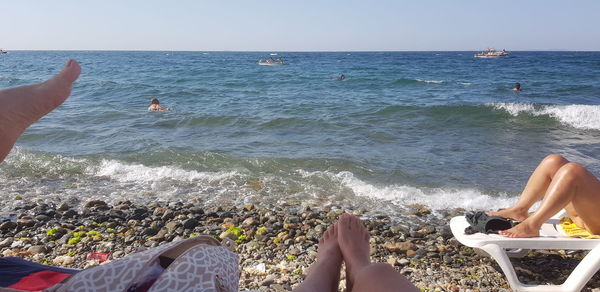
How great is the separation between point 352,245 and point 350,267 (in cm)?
25

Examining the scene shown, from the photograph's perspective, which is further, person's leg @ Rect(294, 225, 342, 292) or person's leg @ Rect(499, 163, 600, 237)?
person's leg @ Rect(499, 163, 600, 237)

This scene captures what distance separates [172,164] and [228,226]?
115 inches

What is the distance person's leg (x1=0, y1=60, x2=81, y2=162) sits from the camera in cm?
152

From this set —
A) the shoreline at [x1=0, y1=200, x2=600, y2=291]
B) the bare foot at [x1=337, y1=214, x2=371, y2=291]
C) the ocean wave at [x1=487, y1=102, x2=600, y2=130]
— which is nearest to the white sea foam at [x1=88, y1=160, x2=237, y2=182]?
the shoreline at [x1=0, y1=200, x2=600, y2=291]

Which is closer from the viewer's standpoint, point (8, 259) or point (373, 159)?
point (8, 259)

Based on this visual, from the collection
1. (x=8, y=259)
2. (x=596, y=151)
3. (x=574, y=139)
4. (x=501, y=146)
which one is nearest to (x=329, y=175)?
(x=501, y=146)

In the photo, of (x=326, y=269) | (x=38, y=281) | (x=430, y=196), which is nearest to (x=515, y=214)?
(x=430, y=196)

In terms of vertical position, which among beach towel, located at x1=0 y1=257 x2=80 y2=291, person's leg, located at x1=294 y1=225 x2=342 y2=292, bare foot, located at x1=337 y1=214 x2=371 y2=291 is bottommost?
person's leg, located at x1=294 y1=225 x2=342 y2=292

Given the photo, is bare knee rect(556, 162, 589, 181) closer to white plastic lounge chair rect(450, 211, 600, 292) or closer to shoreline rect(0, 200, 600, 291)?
white plastic lounge chair rect(450, 211, 600, 292)

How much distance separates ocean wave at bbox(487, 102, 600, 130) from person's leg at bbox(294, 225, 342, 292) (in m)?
9.46

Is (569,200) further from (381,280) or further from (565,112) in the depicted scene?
(565,112)

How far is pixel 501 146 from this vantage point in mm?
8148

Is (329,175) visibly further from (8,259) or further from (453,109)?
(453,109)

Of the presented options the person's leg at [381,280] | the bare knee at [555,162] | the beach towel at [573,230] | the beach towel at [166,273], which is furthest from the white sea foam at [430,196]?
the beach towel at [166,273]
